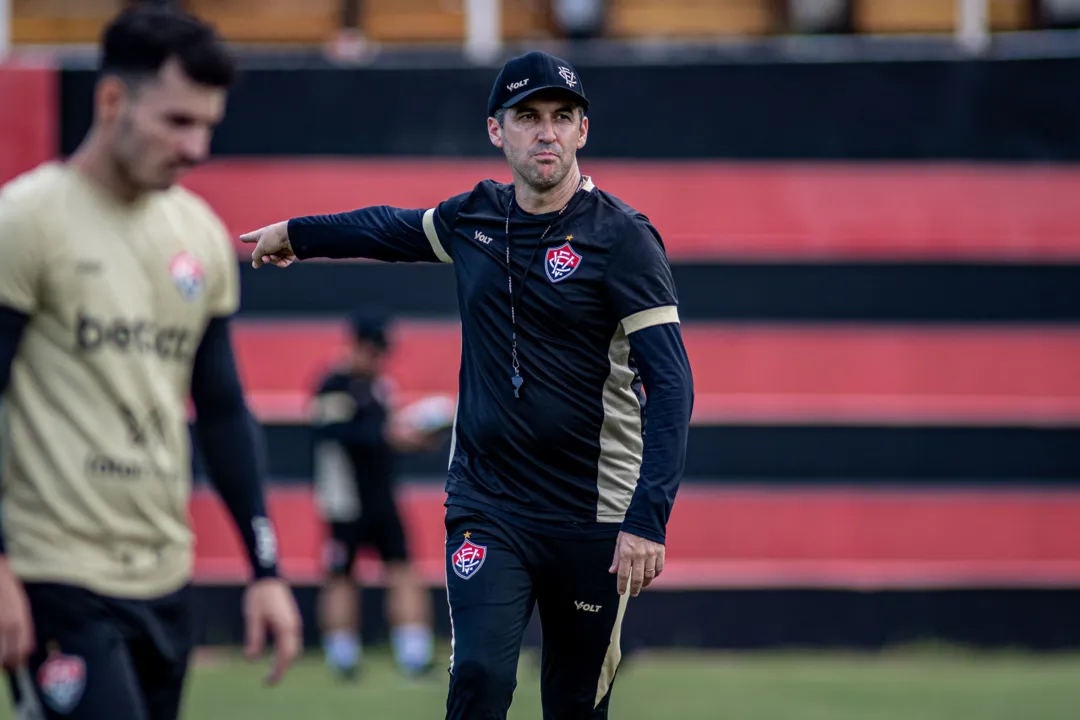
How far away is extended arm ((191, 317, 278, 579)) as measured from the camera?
417cm

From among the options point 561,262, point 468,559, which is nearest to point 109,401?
point 468,559

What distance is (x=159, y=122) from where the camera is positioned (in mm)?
3816

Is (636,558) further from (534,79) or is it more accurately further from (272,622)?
(534,79)

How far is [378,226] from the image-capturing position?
215 inches

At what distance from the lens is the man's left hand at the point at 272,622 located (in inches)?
157

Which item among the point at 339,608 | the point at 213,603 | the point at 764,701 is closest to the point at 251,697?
the point at 339,608

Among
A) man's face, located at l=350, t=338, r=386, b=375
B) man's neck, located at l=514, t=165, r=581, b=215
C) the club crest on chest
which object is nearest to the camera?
the club crest on chest

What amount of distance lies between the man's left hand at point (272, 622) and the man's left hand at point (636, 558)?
1150mm

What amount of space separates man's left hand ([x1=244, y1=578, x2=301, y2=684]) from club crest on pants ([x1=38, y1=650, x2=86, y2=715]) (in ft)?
1.39

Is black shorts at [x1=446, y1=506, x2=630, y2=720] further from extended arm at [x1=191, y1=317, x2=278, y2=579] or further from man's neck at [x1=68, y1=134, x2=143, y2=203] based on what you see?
man's neck at [x1=68, y1=134, x2=143, y2=203]

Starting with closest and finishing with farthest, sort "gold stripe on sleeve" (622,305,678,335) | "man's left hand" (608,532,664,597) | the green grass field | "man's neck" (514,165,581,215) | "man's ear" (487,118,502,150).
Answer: "man's left hand" (608,532,664,597) < "gold stripe on sleeve" (622,305,678,335) < "man's neck" (514,165,581,215) < "man's ear" (487,118,502,150) < the green grass field

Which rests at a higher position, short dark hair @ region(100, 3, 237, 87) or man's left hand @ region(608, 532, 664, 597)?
short dark hair @ region(100, 3, 237, 87)

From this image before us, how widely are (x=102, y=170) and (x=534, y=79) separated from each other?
5.53 feet

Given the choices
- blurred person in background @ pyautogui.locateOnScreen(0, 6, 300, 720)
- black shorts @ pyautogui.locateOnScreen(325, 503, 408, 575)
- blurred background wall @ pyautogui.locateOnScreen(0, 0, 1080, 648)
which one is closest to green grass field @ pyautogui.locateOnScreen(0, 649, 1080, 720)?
blurred background wall @ pyautogui.locateOnScreen(0, 0, 1080, 648)
